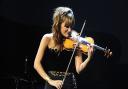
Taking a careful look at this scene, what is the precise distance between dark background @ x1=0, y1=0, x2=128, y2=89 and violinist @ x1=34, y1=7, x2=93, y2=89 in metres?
1.56

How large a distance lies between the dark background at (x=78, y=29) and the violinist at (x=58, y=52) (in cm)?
156

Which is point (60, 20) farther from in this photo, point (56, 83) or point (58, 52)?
point (56, 83)

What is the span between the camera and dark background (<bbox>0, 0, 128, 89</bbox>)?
13.8 ft

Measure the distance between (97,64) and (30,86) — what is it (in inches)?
33.8

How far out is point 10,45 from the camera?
166 inches

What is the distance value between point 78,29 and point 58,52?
1.79 metres

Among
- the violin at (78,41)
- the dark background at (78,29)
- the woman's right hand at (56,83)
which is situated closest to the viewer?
the woman's right hand at (56,83)

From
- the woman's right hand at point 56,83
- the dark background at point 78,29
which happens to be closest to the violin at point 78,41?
the woman's right hand at point 56,83

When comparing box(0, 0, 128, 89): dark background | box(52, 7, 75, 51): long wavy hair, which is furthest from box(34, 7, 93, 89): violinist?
box(0, 0, 128, 89): dark background

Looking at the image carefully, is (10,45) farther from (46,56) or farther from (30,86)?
(46,56)

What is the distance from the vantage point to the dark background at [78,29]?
4.19 meters

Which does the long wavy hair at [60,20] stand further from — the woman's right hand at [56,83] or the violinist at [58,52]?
the woman's right hand at [56,83]

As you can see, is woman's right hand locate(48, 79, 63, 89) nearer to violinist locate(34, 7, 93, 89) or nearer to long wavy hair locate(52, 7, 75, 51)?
violinist locate(34, 7, 93, 89)

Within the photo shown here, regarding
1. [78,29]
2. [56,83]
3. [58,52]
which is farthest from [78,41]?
[78,29]
